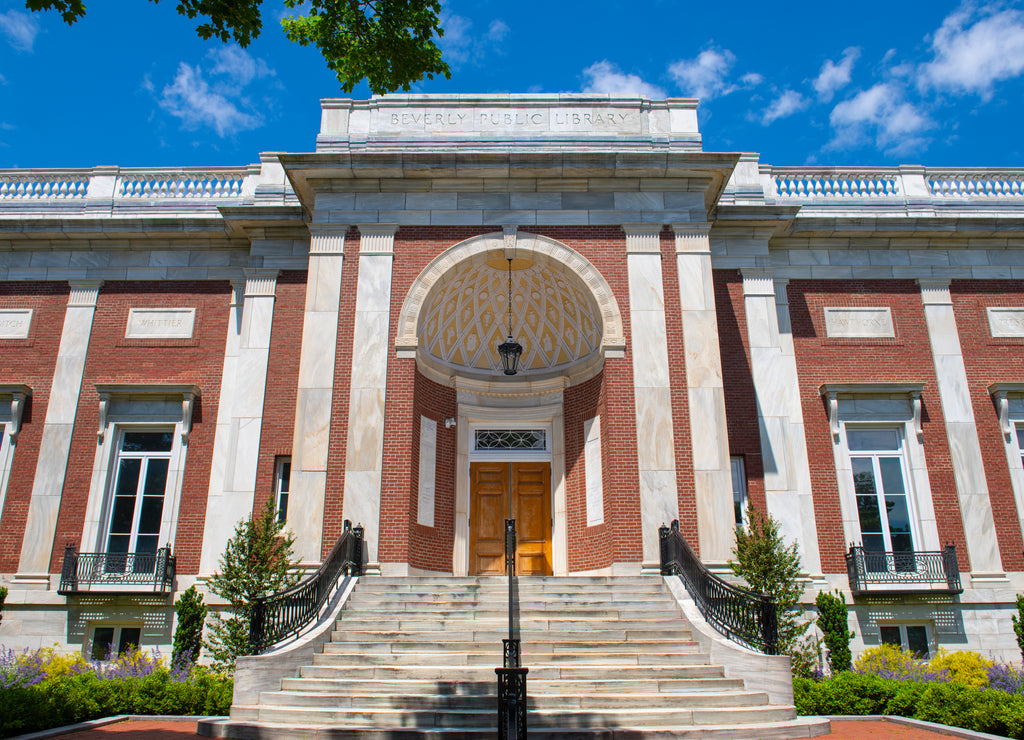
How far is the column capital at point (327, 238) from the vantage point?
50.0ft

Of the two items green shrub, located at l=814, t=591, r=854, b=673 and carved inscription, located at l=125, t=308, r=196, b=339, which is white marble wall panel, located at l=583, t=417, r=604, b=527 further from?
carved inscription, located at l=125, t=308, r=196, b=339

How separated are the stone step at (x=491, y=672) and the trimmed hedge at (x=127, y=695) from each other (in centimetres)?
211

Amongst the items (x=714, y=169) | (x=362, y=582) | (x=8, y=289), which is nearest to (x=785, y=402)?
(x=714, y=169)

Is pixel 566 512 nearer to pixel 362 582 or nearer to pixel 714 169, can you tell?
pixel 362 582

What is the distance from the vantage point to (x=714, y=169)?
15242 mm

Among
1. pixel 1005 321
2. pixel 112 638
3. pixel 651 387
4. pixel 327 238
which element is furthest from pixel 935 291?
pixel 112 638

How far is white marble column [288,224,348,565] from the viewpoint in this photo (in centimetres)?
1344

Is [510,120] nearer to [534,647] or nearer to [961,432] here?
[534,647]

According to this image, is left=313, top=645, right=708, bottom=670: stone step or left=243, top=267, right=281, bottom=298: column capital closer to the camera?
left=313, top=645, right=708, bottom=670: stone step

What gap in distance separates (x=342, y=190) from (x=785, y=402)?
10050mm

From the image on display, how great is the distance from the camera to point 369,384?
47.0 feet

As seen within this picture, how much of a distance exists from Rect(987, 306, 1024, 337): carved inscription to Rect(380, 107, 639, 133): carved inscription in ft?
29.9

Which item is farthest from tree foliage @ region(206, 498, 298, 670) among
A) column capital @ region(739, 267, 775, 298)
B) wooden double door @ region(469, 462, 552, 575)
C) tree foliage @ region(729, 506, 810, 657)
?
column capital @ region(739, 267, 775, 298)

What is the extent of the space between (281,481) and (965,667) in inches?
506
